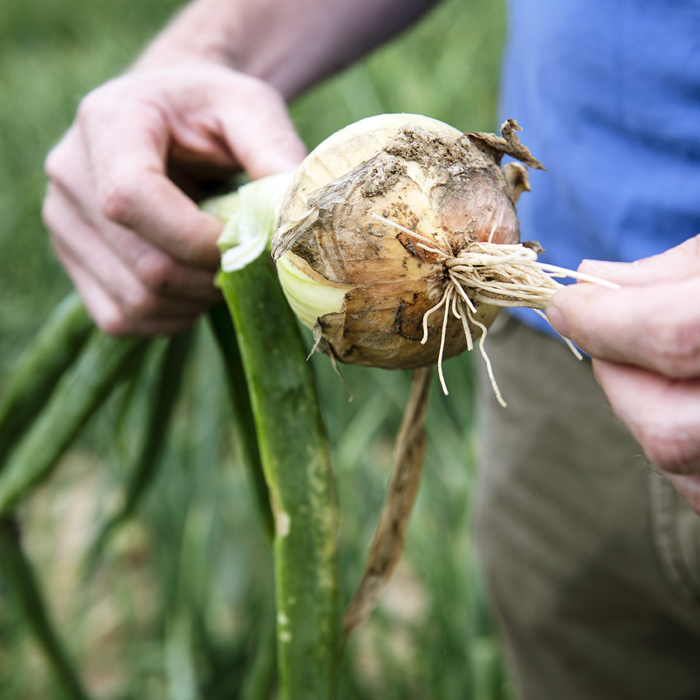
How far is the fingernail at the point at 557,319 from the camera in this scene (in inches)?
14.2

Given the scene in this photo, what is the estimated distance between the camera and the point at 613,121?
645mm

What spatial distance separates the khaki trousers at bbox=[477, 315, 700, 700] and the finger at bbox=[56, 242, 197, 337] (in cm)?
46

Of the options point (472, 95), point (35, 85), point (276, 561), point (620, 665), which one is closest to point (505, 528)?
point (620, 665)

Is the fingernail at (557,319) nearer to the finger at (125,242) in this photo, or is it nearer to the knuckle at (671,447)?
the knuckle at (671,447)

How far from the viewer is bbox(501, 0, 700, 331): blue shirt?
0.57 metres

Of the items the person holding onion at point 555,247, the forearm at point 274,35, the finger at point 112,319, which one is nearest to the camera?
the person holding onion at point 555,247

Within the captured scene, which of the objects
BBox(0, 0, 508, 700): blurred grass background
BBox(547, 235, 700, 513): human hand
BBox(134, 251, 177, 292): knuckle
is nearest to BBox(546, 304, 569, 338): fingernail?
BBox(547, 235, 700, 513): human hand

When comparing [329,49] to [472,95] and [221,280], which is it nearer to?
[221,280]

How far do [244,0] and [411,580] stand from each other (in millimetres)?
1319

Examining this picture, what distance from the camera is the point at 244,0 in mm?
802

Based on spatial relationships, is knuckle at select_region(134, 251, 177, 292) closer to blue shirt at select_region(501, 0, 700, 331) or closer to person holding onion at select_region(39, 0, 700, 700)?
person holding onion at select_region(39, 0, 700, 700)

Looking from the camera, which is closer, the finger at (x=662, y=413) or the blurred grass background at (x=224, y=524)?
Answer: the finger at (x=662, y=413)

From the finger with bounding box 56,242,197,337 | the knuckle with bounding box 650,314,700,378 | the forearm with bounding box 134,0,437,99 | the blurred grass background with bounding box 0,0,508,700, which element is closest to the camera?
the knuckle with bounding box 650,314,700,378

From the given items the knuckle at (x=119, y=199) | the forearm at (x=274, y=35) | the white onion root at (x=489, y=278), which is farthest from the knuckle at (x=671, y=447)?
the forearm at (x=274, y=35)
